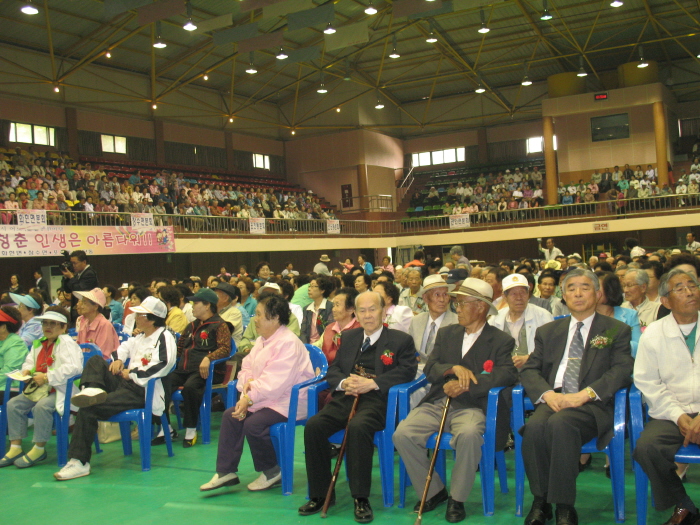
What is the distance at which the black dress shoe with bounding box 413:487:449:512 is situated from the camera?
3.56 m

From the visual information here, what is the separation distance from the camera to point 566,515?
3.11 m

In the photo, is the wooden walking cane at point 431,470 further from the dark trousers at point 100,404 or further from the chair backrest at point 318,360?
the dark trousers at point 100,404

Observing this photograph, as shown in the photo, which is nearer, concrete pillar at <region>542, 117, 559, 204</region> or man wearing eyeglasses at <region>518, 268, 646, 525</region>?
man wearing eyeglasses at <region>518, 268, 646, 525</region>

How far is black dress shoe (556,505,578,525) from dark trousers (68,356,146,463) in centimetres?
307

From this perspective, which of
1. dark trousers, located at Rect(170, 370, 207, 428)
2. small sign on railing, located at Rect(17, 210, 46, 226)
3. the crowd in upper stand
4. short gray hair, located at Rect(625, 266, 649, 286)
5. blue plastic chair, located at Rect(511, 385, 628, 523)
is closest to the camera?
blue plastic chair, located at Rect(511, 385, 628, 523)

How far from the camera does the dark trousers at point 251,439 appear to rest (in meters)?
4.08

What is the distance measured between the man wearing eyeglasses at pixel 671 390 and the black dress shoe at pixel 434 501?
1103mm

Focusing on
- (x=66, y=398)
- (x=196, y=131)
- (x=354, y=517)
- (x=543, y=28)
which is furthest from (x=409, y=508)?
(x=196, y=131)

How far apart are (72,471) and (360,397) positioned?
7.21 ft

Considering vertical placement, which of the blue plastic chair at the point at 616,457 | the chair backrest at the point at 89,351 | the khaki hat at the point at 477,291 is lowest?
the blue plastic chair at the point at 616,457

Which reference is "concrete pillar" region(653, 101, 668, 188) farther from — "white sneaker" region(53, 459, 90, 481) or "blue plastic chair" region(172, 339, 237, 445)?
"white sneaker" region(53, 459, 90, 481)

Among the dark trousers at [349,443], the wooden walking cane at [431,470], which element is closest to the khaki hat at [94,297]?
the dark trousers at [349,443]

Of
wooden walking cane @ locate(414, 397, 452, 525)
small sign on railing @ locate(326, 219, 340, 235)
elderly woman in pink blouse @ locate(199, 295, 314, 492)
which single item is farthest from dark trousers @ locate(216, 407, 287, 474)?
small sign on railing @ locate(326, 219, 340, 235)

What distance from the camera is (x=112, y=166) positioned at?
1964 cm
